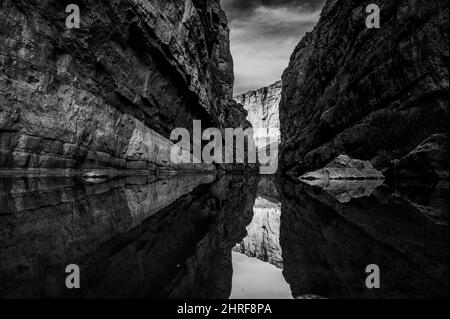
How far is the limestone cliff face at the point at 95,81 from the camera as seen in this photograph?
56.3 ft

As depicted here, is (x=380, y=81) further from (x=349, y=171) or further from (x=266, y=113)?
(x=266, y=113)

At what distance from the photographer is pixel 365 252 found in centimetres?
475

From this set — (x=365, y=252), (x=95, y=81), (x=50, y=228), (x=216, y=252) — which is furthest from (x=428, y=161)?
(x=95, y=81)

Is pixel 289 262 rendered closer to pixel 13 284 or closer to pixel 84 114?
pixel 13 284

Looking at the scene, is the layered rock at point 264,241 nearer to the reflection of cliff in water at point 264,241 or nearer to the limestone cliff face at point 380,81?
the reflection of cliff in water at point 264,241

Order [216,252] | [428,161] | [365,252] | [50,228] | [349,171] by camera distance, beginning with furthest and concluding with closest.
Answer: [349,171] → [428,161] → [50,228] → [216,252] → [365,252]

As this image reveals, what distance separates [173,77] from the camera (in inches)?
1215

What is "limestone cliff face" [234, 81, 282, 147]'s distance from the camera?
13538cm

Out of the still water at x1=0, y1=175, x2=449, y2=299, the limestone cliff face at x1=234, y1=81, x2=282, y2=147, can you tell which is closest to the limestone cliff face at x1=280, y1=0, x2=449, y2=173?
the still water at x1=0, y1=175, x2=449, y2=299

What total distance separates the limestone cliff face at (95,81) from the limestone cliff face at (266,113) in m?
103

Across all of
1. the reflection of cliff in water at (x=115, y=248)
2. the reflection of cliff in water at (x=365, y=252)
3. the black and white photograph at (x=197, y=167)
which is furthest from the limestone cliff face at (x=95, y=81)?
the reflection of cliff in water at (x=365, y=252)

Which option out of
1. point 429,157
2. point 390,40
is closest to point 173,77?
point 390,40

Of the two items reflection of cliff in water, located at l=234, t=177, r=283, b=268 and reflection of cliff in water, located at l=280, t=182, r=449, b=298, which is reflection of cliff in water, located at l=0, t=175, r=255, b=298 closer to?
reflection of cliff in water, located at l=234, t=177, r=283, b=268

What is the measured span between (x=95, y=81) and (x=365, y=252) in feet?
71.0
